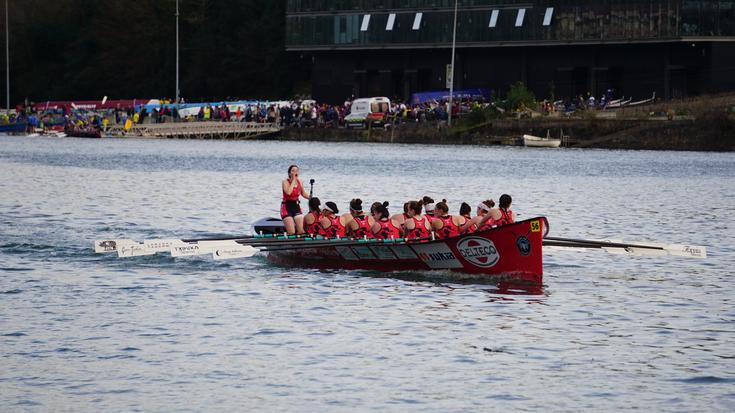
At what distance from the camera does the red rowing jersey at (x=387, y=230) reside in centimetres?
3603

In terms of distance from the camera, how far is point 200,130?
133625 millimetres

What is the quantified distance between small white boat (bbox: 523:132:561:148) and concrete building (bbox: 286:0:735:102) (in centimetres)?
1102

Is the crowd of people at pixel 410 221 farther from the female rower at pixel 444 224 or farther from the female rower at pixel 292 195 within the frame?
the female rower at pixel 292 195

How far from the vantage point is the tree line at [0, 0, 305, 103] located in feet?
521

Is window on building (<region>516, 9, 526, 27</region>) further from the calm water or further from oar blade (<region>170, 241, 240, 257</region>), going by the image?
oar blade (<region>170, 241, 240, 257</region>)

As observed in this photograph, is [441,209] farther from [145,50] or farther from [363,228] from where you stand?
[145,50]

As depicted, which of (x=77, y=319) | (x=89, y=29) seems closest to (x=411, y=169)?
(x=77, y=319)

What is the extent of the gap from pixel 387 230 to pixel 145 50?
140 metres

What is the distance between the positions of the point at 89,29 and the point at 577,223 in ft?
455

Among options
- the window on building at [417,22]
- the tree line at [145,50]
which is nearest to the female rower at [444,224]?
the window on building at [417,22]

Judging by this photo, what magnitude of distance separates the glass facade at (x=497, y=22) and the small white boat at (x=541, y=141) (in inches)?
467

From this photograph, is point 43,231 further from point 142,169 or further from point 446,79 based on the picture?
point 446,79

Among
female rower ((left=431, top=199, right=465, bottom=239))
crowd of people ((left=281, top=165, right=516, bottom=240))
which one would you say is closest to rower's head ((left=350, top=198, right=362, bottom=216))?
crowd of people ((left=281, top=165, right=516, bottom=240))

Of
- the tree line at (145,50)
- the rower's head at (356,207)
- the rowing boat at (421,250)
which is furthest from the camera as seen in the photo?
the tree line at (145,50)
